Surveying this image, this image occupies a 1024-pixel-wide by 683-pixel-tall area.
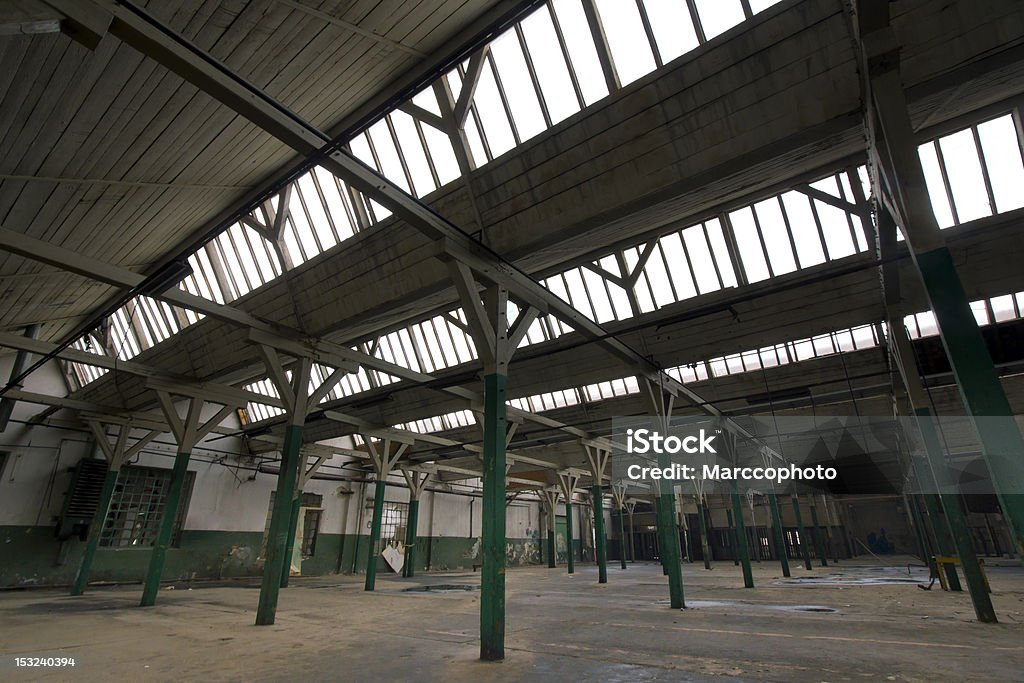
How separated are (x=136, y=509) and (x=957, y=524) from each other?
25.2 meters

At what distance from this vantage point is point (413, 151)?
30.3ft

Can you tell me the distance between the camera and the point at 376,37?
597 centimetres

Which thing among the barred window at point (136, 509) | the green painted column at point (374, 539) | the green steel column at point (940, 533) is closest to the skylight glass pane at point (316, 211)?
the green painted column at point (374, 539)

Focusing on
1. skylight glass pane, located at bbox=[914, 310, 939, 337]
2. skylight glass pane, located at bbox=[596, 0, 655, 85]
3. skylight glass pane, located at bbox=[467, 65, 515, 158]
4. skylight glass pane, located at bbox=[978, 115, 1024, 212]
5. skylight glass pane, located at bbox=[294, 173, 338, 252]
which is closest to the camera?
skylight glass pane, located at bbox=[596, 0, 655, 85]

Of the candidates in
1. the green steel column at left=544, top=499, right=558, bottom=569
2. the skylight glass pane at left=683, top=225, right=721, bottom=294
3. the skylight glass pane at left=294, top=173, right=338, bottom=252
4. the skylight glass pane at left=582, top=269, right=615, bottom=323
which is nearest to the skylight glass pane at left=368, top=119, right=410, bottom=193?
the skylight glass pane at left=294, top=173, right=338, bottom=252

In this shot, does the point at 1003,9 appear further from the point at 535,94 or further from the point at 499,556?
the point at 499,556

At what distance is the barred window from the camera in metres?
18.3

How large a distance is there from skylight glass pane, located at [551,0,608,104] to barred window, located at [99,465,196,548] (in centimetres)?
2057

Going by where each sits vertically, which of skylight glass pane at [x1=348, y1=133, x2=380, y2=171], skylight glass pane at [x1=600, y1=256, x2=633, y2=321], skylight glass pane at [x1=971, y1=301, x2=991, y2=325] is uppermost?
skylight glass pane at [x1=348, y1=133, x2=380, y2=171]

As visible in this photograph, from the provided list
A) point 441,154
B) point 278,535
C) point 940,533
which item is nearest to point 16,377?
point 278,535

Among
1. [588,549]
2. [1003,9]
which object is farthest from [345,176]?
[588,549]

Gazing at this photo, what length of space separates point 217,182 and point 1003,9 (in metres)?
10.1

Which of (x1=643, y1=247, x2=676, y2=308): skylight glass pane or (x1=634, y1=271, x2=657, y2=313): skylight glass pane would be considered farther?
(x1=634, y1=271, x2=657, y2=313): skylight glass pane

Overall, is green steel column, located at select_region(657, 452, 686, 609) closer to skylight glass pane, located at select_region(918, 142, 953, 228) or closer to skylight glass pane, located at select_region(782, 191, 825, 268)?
skylight glass pane, located at select_region(782, 191, 825, 268)
